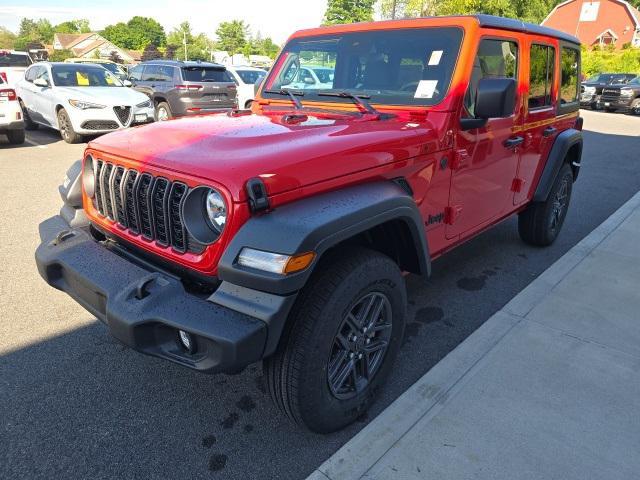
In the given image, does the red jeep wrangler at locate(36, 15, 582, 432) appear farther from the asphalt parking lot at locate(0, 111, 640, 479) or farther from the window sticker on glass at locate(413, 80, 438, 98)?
the asphalt parking lot at locate(0, 111, 640, 479)

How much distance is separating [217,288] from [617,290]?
11.3ft

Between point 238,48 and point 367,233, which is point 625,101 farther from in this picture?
point 238,48

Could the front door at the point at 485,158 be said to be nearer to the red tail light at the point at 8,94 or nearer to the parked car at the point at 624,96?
the red tail light at the point at 8,94

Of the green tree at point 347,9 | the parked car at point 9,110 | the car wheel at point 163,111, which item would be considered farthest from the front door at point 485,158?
the green tree at point 347,9

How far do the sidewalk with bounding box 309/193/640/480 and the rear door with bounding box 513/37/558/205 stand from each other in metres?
0.99

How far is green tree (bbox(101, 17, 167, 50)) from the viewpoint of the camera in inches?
3947

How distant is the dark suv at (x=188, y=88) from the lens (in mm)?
11219

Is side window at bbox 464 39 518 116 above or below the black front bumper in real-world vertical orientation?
above

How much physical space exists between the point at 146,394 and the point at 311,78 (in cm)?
237

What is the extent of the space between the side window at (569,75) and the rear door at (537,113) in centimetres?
20

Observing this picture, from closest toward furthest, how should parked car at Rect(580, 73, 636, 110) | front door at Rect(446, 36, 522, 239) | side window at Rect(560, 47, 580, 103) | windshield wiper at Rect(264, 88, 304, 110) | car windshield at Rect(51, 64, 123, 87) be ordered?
front door at Rect(446, 36, 522, 239) < windshield wiper at Rect(264, 88, 304, 110) < side window at Rect(560, 47, 580, 103) < car windshield at Rect(51, 64, 123, 87) < parked car at Rect(580, 73, 636, 110)

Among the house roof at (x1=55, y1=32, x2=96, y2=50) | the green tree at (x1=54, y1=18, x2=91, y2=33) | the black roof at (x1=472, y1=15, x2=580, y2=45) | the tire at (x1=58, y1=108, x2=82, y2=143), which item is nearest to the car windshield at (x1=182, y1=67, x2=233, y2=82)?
the tire at (x1=58, y1=108, x2=82, y2=143)

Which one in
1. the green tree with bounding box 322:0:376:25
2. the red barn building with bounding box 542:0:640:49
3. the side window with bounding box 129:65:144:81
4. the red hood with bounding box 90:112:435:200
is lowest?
the red hood with bounding box 90:112:435:200

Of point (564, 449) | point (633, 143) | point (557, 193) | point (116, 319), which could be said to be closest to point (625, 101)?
point (633, 143)
